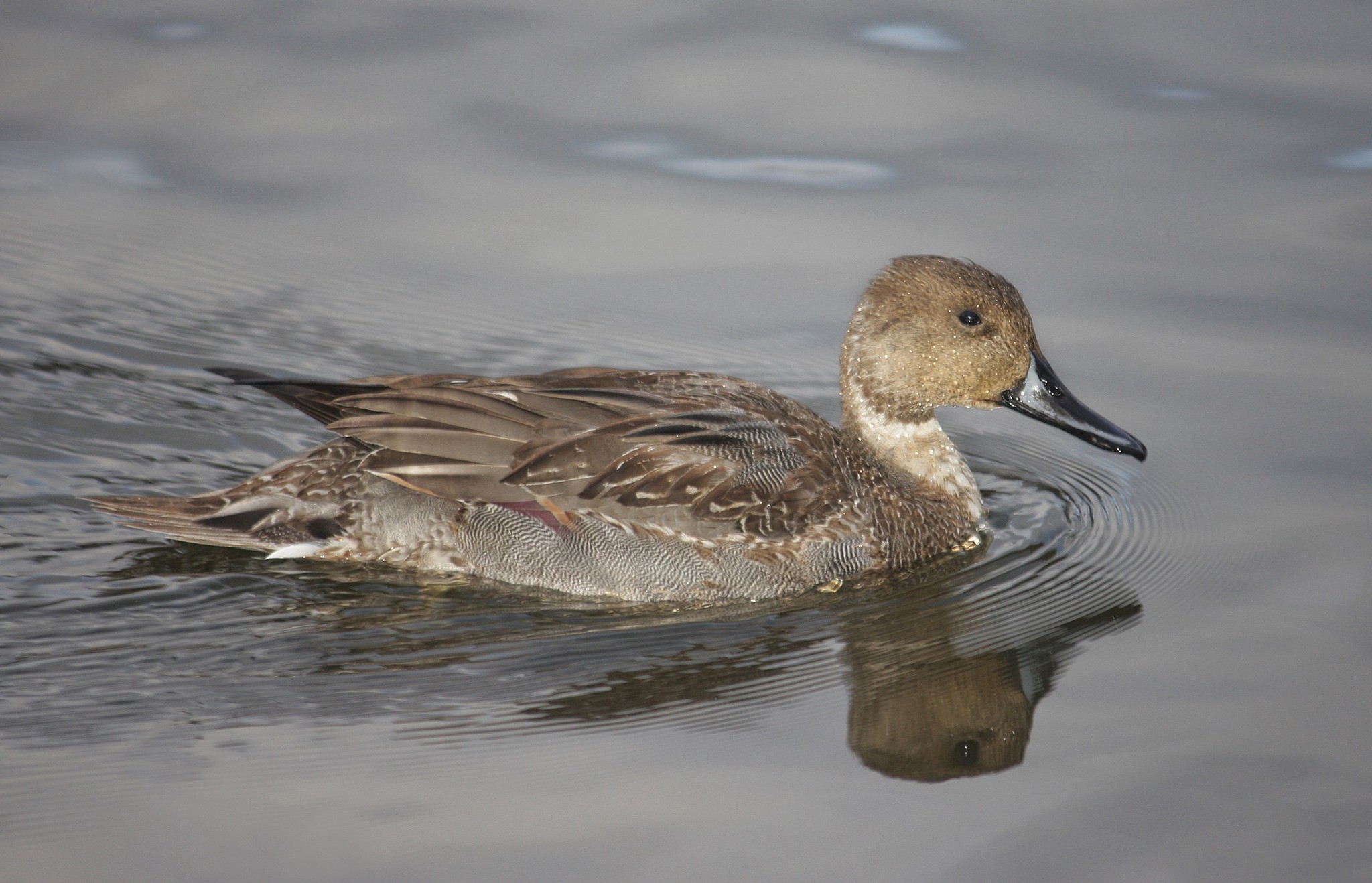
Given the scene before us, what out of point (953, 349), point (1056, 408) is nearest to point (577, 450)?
point (953, 349)

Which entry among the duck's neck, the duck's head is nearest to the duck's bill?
the duck's head

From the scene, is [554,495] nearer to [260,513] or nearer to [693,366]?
[260,513]

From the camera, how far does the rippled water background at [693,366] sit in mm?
4676

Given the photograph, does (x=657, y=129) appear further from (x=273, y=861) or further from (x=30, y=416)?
(x=273, y=861)

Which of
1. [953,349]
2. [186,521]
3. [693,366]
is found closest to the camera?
[186,521]

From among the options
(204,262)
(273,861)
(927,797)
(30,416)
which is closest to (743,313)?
(204,262)

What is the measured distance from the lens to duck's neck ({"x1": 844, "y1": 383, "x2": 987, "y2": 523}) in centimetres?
700

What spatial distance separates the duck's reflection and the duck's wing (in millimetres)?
372

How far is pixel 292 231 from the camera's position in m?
9.23

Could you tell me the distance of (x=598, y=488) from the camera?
618cm

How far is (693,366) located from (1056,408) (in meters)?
2.05

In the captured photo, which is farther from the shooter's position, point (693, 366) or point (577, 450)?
point (693, 366)

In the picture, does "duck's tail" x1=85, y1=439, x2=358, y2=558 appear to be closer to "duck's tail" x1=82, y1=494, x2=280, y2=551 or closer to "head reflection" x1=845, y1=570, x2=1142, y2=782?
"duck's tail" x1=82, y1=494, x2=280, y2=551

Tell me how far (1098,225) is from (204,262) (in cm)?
490
